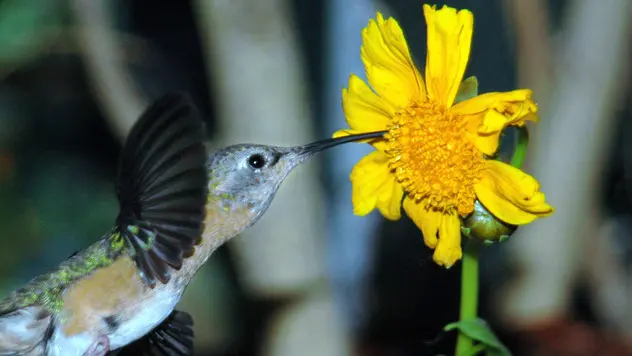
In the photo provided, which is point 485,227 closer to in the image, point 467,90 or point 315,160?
point 467,90

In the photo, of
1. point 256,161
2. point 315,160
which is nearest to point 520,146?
point 256,161

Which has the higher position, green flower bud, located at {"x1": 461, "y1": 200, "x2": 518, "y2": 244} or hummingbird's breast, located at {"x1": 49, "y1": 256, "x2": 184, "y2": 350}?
green flower bud, located at {"x1": 461, "y1": 200, "x2": 518, "y2": 244}

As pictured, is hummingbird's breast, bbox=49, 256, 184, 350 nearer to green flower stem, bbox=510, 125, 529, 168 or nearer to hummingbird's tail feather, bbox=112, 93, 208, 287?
hummingbird's tail feather, bbox=112, 93, 208, 287

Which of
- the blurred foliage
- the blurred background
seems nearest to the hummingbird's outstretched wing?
the blurred background

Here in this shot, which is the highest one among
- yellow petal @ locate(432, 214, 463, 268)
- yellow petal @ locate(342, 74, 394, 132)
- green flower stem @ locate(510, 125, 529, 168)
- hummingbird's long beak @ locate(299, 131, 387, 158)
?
yellow petal @ locate(342, 74, 394, 132)

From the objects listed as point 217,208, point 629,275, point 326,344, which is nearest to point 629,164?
point 629,275

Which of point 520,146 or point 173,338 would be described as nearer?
point 520,146

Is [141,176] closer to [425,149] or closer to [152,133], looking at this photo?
[152,133]

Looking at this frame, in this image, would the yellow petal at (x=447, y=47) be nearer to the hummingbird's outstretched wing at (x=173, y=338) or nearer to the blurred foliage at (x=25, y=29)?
the hummingbird's outstretched wing at (x=173, y=338)
